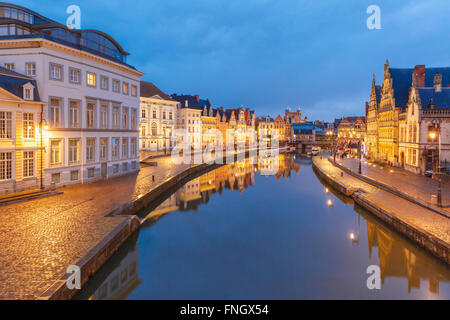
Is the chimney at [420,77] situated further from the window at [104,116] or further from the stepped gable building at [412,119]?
the window at [104,116]

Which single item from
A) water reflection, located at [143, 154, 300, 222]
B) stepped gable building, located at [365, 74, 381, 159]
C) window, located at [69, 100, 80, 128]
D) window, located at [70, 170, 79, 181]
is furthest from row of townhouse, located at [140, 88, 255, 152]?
stepped gable building, located at [365, 74, 381, 159]

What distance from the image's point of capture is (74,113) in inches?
1053

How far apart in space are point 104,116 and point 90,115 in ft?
7.13

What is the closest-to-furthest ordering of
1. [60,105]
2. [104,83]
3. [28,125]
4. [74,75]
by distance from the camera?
[28,125]
[60,105]
[74,75]
[104,83]

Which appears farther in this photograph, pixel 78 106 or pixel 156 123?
pixel 156 123

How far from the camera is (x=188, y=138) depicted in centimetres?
8350

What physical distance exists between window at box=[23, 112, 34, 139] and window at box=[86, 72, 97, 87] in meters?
6.90

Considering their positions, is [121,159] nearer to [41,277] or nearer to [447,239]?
[41,277]

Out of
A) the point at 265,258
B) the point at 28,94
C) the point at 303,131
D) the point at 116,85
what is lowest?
the point at 265,258

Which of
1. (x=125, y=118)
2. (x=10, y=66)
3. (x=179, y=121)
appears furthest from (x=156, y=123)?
(x=10, y=66)

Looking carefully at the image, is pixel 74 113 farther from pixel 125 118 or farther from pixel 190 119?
pixel 190 119

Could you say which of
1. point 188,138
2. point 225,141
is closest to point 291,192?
point 188,138

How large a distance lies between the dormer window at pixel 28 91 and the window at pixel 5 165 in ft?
14.2
